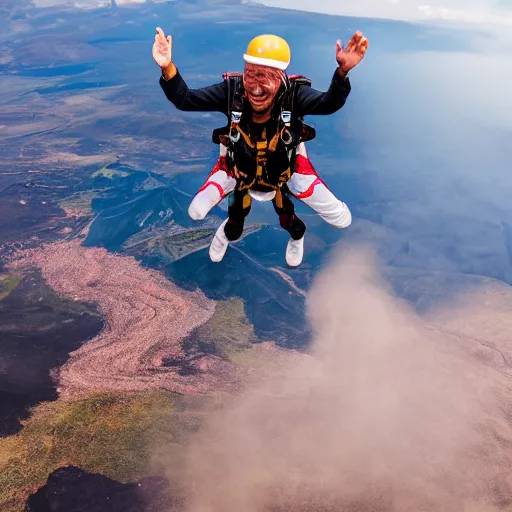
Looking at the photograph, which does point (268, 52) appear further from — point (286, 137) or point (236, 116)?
point (286, 137)

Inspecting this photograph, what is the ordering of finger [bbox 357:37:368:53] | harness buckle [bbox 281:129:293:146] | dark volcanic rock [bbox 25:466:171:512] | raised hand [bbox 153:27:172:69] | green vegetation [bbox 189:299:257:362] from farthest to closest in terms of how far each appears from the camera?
green vegetation [bbox 189:299:257:362] → dark volcanic rock [bbox 25:466:171:512] → harness buckle [bbox 281:129:293:146] → raised hand [bbox 153:27:172:69] → finger [bbox 357:37:368:53]

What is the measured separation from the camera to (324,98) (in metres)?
5.38

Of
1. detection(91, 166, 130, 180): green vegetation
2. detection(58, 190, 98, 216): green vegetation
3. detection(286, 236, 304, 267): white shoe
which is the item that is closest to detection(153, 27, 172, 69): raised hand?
detection(286, 236, 304, 267): white shoe

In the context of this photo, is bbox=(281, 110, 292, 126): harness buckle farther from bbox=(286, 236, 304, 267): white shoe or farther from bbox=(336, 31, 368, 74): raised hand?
bbox=(286, 236, 304, 267): white shoe

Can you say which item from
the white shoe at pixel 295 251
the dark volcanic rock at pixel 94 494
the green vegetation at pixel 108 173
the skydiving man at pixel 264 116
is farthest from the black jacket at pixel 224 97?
the green vegetation at pixel 108 173

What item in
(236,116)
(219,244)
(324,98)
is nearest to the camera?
(324,98)

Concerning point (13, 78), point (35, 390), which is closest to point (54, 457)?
point (35, 390)

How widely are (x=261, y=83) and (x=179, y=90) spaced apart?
0.97 m

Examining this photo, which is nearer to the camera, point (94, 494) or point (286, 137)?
point (286, 137)

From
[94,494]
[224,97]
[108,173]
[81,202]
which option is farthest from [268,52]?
[108,173]

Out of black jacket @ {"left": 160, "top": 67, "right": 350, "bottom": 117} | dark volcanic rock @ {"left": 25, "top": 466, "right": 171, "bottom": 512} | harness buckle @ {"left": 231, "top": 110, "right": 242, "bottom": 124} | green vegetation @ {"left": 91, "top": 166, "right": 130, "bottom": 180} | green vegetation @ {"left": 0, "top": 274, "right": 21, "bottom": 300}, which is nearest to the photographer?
black jacket @ {"left": 160, "top": 67, "right": 350, "bottom": 117}

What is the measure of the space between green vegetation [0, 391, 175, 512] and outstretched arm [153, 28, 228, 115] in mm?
18348

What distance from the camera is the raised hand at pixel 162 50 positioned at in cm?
508

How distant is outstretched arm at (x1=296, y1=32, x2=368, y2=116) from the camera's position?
491 cm
